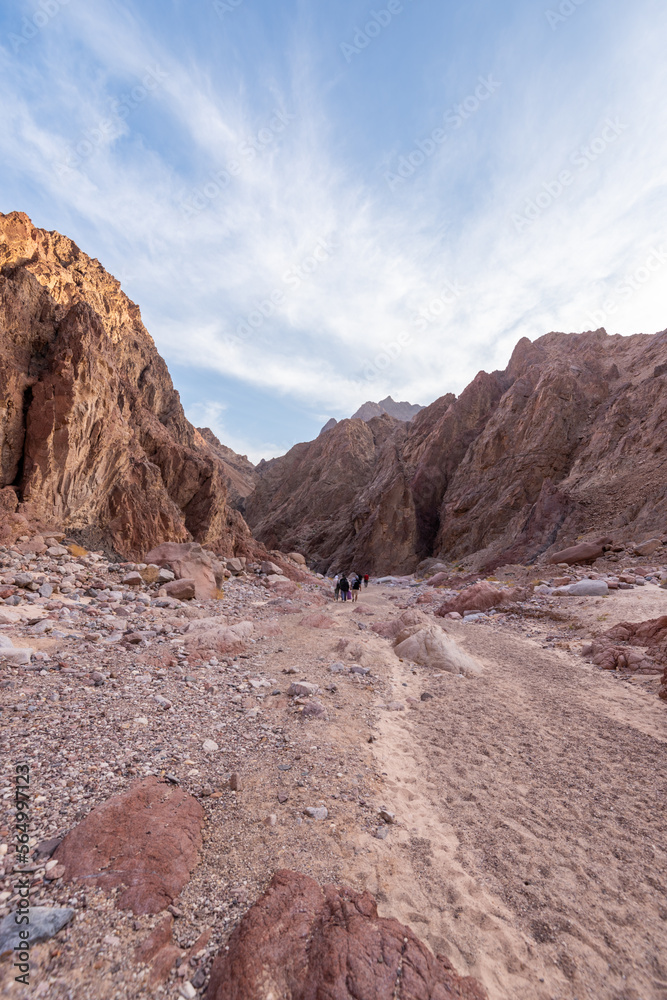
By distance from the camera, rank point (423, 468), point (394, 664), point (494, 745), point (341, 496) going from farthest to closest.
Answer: point (341, 496) → point (423, 468) → point (394, 664) → point (494, 745)

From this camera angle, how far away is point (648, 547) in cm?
1716

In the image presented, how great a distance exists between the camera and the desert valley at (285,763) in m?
2.28

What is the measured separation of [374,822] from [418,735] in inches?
81.3

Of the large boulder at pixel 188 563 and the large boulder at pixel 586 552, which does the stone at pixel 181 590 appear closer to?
the large boulder at pixel 188 563

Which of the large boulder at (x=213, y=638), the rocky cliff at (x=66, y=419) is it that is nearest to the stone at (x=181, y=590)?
the large boulder at (x=213, y=638)

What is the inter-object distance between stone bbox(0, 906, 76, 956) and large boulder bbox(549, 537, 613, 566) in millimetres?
21005

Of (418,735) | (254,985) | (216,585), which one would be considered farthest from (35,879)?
(216,585)

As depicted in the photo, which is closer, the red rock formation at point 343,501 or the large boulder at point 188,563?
the large boulder at point 188,563

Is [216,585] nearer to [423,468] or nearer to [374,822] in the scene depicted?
[374,822]

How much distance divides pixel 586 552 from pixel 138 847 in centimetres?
2064

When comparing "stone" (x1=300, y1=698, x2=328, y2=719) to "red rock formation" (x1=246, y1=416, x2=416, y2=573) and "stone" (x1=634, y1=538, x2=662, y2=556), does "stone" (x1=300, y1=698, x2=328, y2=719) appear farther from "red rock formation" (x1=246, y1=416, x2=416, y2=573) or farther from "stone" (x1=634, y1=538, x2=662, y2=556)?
"red rock formation" (x1=246, y1=416, x2=416, y2=573)

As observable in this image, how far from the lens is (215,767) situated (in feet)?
12.6

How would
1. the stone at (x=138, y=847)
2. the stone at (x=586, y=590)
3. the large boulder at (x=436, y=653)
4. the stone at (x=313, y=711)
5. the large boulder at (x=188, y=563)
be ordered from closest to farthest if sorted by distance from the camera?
the stone at (x=138, y=847)
the stone at (x=313, y=711)
the large boulder at (x=436, y=653)
the stone at (x=586, y=590)
the large boulder at (x=188, y=563)

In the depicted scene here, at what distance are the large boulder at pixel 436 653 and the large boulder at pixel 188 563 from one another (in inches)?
283
